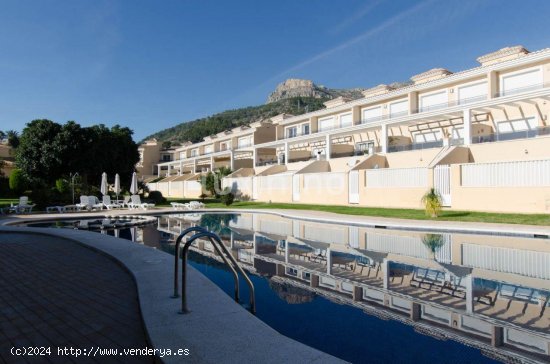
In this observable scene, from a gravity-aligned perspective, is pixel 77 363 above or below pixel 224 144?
below

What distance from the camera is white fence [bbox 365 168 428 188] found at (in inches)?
842

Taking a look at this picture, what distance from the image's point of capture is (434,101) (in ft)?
101

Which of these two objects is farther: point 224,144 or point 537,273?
point 224,144

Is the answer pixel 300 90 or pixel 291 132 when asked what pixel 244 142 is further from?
pixel 300 90

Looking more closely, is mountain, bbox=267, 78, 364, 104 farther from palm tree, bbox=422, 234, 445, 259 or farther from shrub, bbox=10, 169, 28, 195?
palm tree, bbox=422, 234, 445, 259

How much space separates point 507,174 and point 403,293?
1518 centimetres

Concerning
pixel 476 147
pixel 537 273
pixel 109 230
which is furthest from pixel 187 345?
pixel 476 147

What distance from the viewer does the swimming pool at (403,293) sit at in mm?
3996

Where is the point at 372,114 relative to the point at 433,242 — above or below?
above

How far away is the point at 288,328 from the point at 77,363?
7.69 ft

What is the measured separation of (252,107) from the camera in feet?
401

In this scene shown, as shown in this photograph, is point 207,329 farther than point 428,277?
No

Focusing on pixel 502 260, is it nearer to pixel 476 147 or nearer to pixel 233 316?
pixel 233 316

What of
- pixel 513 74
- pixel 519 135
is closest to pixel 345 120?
pixel 513 74
